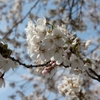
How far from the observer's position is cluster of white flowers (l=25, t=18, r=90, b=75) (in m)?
1.78

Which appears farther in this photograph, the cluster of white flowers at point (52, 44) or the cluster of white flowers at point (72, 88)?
the cluster of white flowers at point (72, 88)

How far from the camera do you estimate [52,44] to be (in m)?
1.78

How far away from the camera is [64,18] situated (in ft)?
17.3

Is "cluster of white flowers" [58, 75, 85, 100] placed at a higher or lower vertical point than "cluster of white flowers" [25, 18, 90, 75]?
lower

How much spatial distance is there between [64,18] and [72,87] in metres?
2.52

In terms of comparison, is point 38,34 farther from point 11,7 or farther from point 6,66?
point 11,7

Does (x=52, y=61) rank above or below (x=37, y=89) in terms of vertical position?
above

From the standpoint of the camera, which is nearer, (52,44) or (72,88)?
(52,44)

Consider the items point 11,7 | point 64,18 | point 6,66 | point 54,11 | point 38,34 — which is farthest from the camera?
point 11,7

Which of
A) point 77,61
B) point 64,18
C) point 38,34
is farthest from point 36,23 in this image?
point 64,18

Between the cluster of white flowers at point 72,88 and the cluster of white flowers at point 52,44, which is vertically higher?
the cluster of white flowers at point 52,44

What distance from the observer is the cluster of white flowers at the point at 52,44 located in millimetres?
1779

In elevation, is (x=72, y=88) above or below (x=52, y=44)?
below

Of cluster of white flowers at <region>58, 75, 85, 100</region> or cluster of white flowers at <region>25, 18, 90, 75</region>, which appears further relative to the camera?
cluster of white flowers at <region>58, 75, 85, 100</region>
